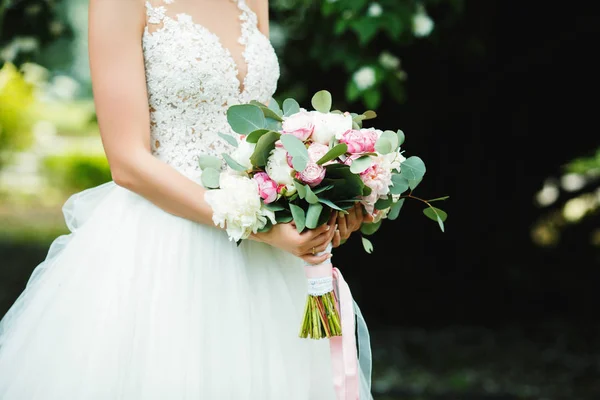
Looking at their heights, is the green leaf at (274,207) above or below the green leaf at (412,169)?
below

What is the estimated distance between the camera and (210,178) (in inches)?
82.7

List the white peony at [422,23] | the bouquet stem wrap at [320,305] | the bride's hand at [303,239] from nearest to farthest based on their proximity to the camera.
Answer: the bride's hand at [303,239] < the bouquet stem wrap at [320,305] < the white peony at [422,23]

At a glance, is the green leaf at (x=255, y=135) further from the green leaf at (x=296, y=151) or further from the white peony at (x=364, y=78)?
the white peony at (x=364, y=78)

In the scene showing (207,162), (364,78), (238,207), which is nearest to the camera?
(238,207)

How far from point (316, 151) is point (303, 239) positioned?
255 mm

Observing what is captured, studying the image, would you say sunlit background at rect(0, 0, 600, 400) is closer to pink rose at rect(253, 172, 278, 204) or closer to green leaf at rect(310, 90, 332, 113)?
green leaf at rect(310, 90, 332, 113)

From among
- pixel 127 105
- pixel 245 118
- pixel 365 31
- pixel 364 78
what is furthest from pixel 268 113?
pixel 364 78

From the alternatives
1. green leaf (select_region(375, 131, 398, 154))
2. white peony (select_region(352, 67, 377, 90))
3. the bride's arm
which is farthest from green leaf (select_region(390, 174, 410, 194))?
white peony (select_region(352, 67, 377, 90))

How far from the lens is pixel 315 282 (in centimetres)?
215

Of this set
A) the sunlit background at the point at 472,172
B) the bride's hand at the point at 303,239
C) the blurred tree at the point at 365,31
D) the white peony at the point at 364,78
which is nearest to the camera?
the bride's hand at the point at 303,239

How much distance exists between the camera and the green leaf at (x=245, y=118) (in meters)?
2.01

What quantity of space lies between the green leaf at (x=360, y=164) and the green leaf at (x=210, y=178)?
1.36ft

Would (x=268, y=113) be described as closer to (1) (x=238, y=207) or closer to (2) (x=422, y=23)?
(1) (x=238, y=207)

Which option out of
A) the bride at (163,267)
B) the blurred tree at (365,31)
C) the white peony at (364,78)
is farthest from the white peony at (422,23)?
the bride at (163,267)
